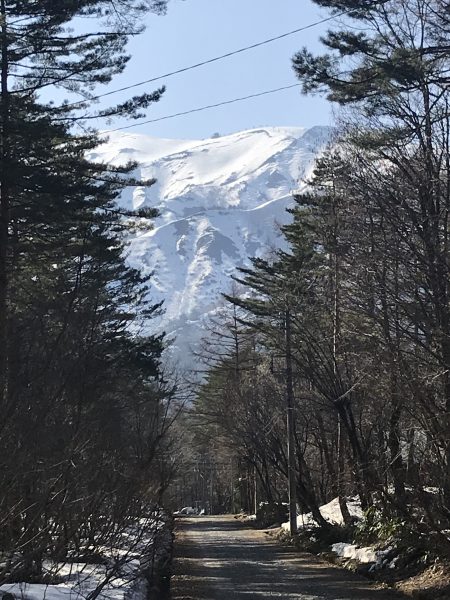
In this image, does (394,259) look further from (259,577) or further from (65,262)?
(65,262)

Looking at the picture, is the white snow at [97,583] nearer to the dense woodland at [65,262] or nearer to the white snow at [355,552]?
the dense woodland at [65,262]

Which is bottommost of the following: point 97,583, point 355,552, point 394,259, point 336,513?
point 355,552

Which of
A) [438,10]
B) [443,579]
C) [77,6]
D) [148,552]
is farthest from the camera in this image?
[77,6]

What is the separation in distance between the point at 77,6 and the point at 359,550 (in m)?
13.2

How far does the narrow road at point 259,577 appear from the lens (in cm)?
1432

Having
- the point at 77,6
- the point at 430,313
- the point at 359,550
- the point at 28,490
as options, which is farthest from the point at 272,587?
the point at 77,6

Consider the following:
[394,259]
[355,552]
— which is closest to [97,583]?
[394,259]

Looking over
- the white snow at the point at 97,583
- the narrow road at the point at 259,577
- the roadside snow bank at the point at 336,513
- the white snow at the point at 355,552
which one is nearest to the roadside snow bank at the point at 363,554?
the white snow at the point at 355,552

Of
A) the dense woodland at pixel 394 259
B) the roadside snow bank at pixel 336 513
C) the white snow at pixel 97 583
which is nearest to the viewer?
the white snow at pixel 97 583

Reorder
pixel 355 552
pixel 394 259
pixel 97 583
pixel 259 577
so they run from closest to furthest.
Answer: pixel 97 583, pixel 394 259, pixel 259 577, pixel 355 552

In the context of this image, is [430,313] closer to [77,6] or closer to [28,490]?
[28,490]

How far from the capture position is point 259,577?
1745 centimetres

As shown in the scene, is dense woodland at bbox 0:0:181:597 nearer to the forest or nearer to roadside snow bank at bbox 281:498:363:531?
the forest

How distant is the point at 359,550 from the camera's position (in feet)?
59.9
